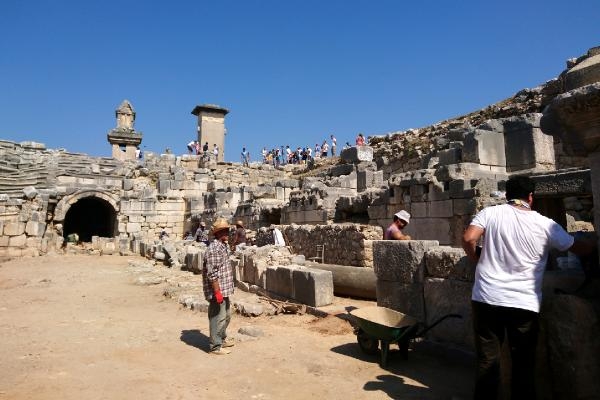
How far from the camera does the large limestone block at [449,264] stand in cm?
404

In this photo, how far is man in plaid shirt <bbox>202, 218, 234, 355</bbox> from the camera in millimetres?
4867

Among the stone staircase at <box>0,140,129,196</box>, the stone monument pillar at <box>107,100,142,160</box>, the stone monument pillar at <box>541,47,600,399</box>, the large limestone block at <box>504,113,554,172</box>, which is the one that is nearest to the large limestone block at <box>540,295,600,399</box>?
the stone monument pillar at <box>541,47,600,399</box>

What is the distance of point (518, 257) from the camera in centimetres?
266

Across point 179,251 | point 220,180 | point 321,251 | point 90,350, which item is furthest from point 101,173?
point 90,350

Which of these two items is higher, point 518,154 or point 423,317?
point 518,154

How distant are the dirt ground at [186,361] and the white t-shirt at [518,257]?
1182mm

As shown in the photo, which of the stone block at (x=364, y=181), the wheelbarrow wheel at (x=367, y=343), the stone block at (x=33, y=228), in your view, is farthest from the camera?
the stone block at (x=33, y=228)

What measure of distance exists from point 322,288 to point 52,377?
3785mm

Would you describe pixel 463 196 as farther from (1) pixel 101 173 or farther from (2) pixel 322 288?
(1) pixel 101 173

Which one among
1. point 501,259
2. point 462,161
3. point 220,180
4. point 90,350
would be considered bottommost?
point 90,350

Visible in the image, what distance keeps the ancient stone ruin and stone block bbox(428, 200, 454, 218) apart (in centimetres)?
3

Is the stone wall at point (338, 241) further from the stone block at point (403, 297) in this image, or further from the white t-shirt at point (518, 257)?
the white t-shirt at point (518, 257)

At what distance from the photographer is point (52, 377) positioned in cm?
409

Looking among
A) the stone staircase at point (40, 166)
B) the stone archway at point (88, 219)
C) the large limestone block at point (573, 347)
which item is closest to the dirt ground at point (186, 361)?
the large limestone block at point (573, 347)
